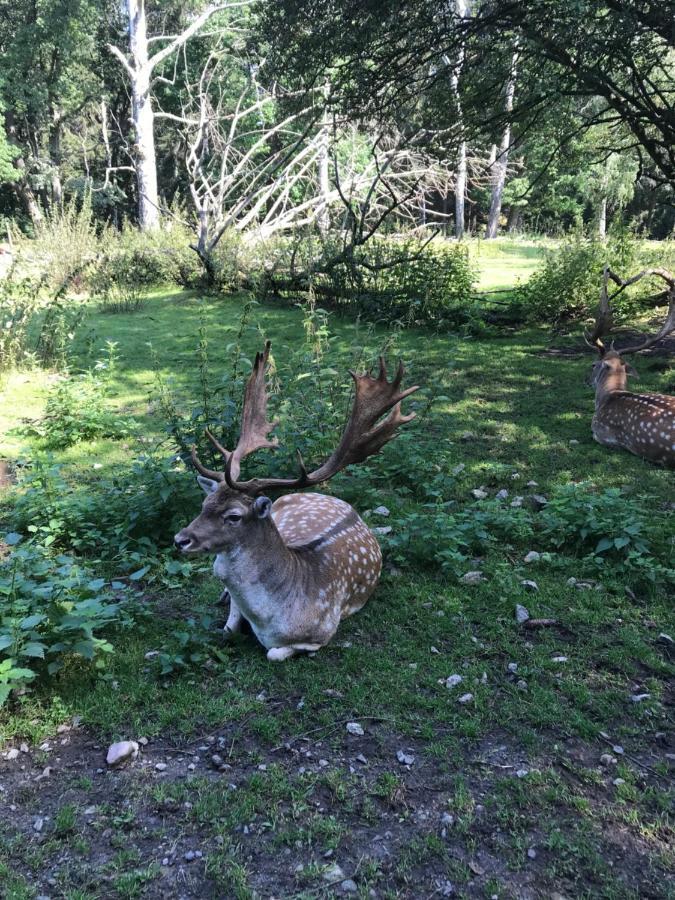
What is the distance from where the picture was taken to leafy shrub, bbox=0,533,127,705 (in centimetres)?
344

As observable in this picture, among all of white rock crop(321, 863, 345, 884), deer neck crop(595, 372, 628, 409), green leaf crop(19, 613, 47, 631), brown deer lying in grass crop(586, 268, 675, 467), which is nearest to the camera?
white rock crop(321, 863, 345, 884)

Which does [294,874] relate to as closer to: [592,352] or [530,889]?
[530,889]

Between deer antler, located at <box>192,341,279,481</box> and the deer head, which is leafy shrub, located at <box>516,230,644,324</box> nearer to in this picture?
the deer head

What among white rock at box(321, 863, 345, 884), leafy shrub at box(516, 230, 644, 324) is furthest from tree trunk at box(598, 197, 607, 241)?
white rock at box(321, 863, 345, 884)

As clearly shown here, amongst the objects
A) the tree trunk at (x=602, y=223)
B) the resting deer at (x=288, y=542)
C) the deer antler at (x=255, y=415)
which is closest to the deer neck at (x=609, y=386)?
the resting deer at (x=288, y=542)

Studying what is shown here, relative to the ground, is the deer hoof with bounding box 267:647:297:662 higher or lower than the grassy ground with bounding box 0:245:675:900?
higher

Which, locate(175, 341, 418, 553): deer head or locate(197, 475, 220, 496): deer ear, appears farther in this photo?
locate(197, 475, 220, 496): deer ear

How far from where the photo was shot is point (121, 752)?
10.8 ft

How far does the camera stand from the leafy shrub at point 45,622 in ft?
11.3

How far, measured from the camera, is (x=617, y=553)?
16.8ft

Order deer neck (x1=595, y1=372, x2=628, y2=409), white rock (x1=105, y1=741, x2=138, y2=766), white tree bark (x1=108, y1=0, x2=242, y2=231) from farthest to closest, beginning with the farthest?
white tree bark (x1=108, y1=0, x2=242, y2=231)
deer neck (x1=595, y1=372, x2=628, y2=409)
white rock (x1=105, y1=741, x2=138, y2=766)

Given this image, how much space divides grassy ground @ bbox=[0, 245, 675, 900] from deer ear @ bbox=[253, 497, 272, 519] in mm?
897

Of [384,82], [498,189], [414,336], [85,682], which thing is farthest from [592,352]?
[498,189]

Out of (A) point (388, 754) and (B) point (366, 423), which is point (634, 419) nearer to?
(B) point (366, 423)
